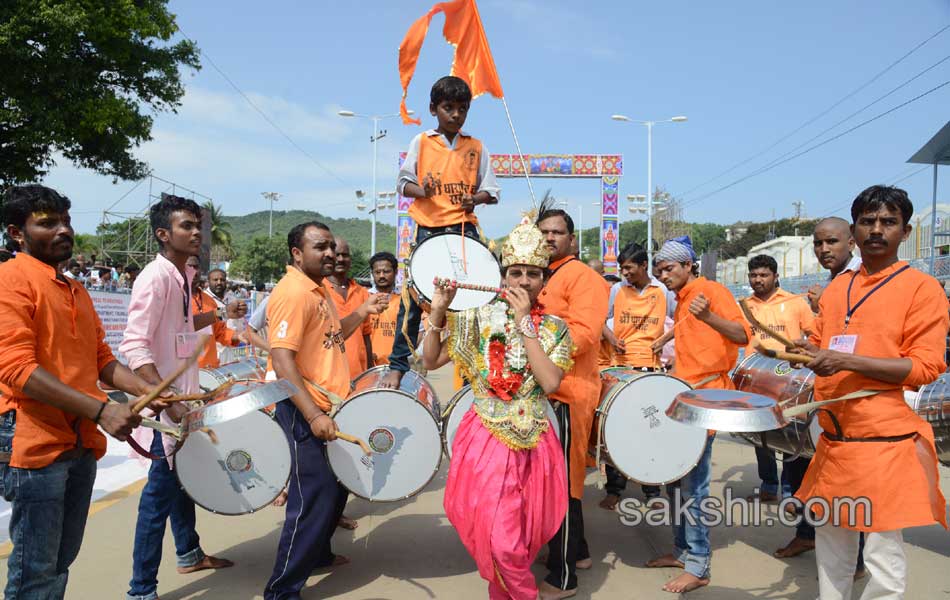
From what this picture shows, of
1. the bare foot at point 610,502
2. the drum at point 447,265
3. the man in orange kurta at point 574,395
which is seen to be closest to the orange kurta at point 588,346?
the man in orange kurta at point 574,395

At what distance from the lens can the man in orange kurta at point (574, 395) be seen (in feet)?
13.0

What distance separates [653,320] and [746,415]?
3.41 m

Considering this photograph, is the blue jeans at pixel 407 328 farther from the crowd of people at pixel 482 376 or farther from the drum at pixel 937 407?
the drum at pixel 937 407

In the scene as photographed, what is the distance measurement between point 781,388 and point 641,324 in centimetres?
197

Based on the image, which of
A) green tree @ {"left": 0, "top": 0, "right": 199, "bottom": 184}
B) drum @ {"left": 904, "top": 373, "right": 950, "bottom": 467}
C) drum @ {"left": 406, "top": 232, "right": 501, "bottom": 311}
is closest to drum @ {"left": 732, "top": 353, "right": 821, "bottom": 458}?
drum @ {"left": 904, "top": 373, "right": 950, "bottom": 467}

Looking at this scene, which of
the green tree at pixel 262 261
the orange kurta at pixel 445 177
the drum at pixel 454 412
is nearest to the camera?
the drum at pixel 454 412

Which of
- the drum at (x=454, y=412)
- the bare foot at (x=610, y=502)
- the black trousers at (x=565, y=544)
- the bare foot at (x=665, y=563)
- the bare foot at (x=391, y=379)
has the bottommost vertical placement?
the bare foot at (x=610, y=502)

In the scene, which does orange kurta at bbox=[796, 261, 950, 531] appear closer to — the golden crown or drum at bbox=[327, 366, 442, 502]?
the golden crown

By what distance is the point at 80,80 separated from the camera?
51.2 ft

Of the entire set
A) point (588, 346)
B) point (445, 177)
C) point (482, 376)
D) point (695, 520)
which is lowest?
point (695, 520)

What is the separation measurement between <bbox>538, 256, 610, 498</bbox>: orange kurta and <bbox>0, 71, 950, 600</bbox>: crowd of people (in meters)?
0.01

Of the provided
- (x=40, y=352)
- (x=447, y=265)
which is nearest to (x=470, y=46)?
(x=447, y=265)

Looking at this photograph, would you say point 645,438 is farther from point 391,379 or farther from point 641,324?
point 641,324

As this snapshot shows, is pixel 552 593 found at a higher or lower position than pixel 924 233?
lower
